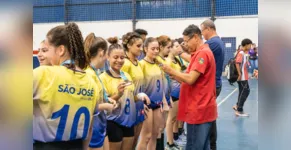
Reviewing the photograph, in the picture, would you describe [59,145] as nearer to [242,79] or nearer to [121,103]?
[121,103]

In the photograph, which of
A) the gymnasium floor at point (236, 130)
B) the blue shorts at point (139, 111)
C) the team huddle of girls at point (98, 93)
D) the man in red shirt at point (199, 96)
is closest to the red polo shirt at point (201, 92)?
the man in red shirt at point (199, 96)

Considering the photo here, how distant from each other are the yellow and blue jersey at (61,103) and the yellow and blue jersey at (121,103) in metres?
1.10

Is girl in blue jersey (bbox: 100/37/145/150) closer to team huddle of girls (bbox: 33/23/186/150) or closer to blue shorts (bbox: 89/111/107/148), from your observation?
team huddle of girls (bbox: 33/23/186/150)

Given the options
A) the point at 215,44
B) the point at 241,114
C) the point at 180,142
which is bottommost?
the point at 180,142

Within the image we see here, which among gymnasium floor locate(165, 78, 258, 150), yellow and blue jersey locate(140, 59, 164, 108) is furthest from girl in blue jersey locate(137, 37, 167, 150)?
gymnasium floor locate(165, 78, 258, 150)

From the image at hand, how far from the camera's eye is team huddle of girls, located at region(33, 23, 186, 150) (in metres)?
1.44

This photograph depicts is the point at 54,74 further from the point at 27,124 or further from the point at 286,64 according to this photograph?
the point at 286,64

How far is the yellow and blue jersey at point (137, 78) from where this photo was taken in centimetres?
318

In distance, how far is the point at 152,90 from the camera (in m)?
3.60

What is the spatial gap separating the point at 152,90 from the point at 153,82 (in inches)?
3.7

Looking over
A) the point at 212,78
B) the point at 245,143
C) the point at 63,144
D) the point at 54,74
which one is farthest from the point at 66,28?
the point at 245,143

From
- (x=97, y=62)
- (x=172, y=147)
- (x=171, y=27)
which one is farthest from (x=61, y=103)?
(x=171, y=27)

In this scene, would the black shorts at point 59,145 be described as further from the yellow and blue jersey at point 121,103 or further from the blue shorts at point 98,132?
the yellow and blue jersey at point 121,103

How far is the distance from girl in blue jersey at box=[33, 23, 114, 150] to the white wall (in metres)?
14.2
